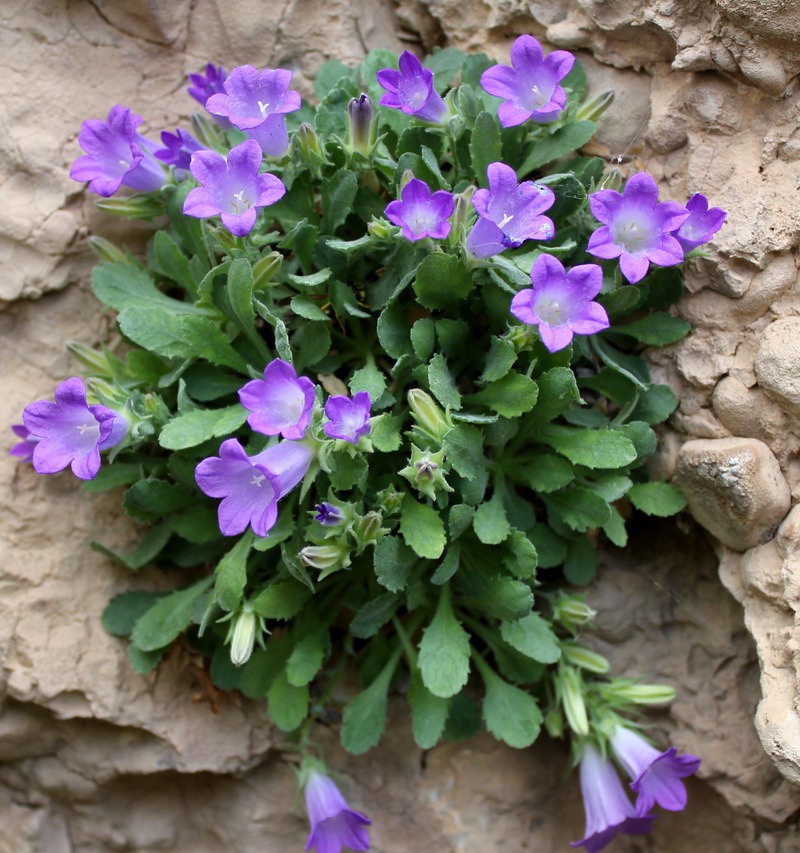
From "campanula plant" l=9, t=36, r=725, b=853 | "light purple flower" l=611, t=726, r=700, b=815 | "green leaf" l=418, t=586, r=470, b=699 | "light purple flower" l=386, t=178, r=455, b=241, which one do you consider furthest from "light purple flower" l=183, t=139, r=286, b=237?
"light purple flower" l=611, t=726, r=700, b=815

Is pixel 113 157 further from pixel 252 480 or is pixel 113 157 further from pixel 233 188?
pixel 252 480

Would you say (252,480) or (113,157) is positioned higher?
(113,157)

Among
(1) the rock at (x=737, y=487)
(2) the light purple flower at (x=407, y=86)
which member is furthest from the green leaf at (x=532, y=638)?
(2) the light purple flower at (x=407, y=86)

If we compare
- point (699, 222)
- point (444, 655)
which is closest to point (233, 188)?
point (699, 222)

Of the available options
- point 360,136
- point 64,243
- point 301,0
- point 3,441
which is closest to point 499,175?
point 360,136

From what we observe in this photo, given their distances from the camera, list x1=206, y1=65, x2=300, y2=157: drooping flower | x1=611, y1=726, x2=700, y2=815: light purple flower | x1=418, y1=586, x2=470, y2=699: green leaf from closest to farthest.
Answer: x1=206, y1=65, x2=300, y2=157: drooping flower < x1=418, y1=586, x2=470, y2=699: green leaf < x1=611, y1=726, x2=700, y2=815: light purple flower

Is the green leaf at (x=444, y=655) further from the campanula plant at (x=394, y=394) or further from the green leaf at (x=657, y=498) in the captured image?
the green leaf at (x=657, y=498)

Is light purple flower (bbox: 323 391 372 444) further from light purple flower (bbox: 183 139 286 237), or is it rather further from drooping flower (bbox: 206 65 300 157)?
drooping flower (bbox: 206 65 300 157)
